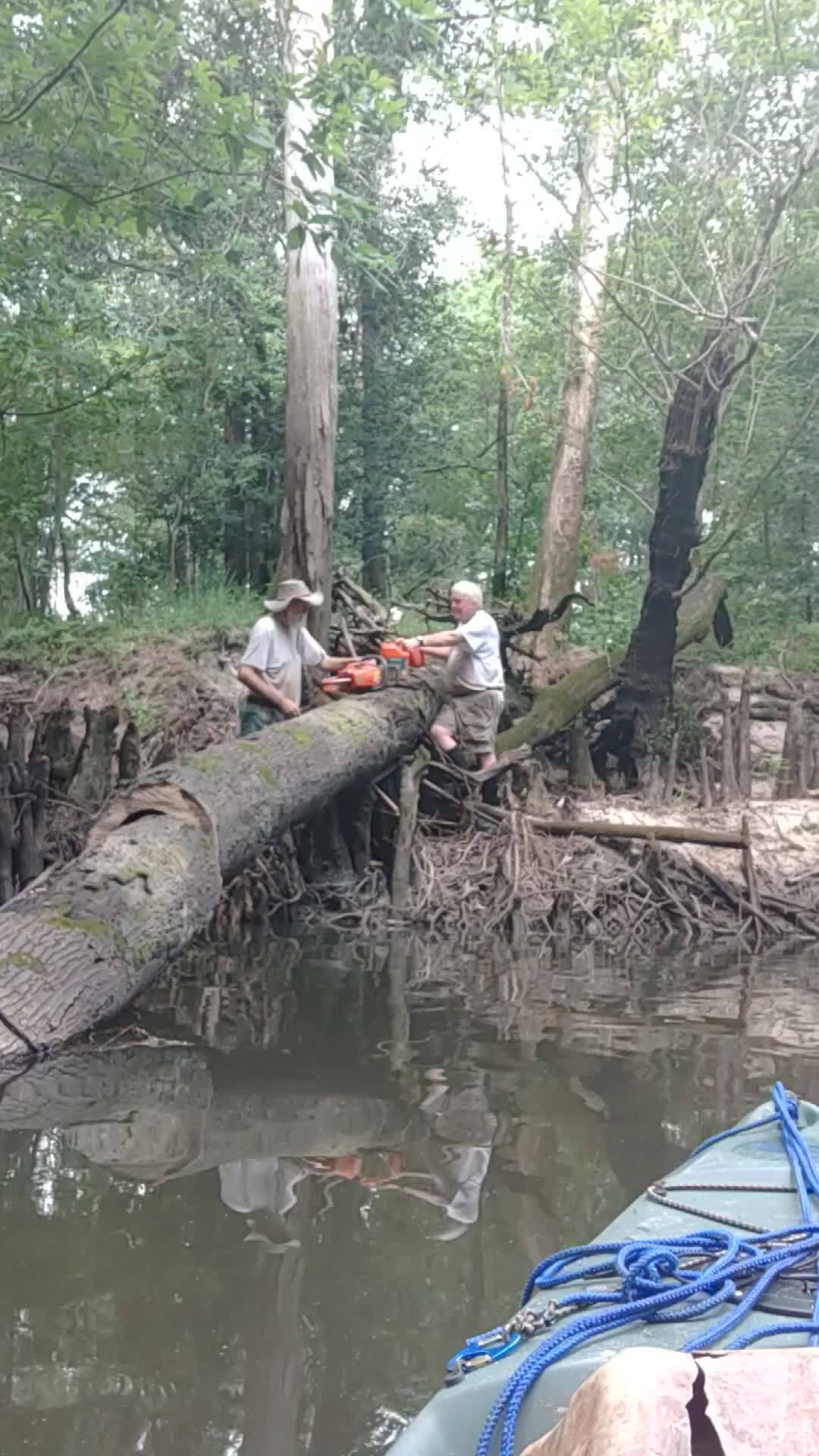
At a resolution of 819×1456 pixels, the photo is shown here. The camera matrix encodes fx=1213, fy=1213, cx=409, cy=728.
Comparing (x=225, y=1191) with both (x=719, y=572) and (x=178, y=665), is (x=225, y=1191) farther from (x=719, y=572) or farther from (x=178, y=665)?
(x=719, y=572)

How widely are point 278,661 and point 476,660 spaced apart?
5.85ft

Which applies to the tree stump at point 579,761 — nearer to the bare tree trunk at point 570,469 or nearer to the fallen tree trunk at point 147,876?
the bare tree trunk at point 570,469

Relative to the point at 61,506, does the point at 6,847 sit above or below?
below

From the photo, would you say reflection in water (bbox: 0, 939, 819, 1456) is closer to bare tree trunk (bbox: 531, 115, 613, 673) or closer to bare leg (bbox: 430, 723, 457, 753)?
bare leg (bbox: 430, 723, 457, 753)

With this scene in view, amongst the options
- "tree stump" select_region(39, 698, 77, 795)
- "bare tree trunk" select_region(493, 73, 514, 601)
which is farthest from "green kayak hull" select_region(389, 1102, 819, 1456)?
"bare tree trunk" select_region(493, 73, 514, 601)

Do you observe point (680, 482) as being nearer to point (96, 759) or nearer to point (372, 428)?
point (96, 759)

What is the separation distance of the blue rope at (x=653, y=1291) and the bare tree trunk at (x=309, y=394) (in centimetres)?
804

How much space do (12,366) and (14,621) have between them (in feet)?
10.2

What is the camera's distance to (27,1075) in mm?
4609

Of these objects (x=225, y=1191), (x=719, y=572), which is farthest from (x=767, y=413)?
(x=225, y=1191)

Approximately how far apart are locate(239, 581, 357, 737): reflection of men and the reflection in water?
2.03 m

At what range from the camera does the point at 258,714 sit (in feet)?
27.1

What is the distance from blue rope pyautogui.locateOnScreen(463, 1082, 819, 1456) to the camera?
1966 millimetres

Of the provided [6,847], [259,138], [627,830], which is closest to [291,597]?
[6,847]
